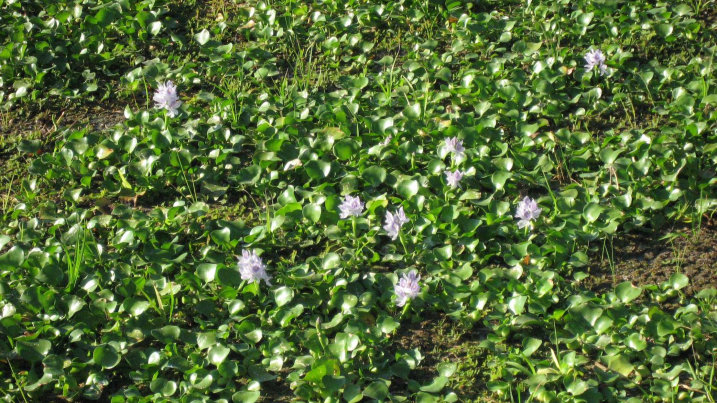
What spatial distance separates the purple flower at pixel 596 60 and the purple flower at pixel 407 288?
2015 mm

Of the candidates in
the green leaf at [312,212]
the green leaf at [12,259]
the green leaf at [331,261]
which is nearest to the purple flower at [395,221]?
the green leaf at [331,261]

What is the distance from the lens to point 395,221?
383 centimetres

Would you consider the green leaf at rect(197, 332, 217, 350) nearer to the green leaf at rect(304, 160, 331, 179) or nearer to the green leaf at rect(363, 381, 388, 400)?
the green leaf at rect(363, 381, 388, 400)

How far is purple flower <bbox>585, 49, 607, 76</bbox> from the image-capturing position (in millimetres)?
A: 4820

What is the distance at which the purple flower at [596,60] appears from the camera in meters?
4.82

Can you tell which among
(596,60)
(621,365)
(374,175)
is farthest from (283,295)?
(596,60)

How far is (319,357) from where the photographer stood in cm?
339

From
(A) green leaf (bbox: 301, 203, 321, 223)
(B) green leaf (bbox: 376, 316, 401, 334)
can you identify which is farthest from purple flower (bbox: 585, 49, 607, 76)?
(B) green leaf (bbox: 376, 316, 401, 334)

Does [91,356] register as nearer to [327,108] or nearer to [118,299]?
[118,299]

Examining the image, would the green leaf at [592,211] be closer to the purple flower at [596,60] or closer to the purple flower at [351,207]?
the purple flower at [351,207]

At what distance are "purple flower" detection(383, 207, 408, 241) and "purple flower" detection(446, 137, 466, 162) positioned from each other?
548 mm

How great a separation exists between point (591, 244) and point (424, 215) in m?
0.81

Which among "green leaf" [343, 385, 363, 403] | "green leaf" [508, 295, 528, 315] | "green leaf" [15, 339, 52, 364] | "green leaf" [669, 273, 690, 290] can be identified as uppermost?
"green leaf" [15, 339, 52, 364]

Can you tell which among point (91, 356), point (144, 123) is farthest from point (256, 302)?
point (144, 123)
